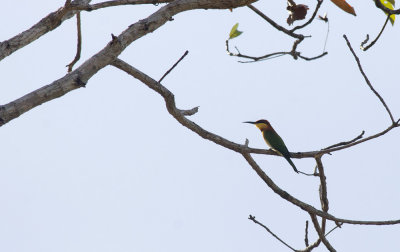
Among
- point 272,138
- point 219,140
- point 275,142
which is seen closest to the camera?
point 219,140

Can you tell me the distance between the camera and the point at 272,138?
826cm

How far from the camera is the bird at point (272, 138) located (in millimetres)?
7491

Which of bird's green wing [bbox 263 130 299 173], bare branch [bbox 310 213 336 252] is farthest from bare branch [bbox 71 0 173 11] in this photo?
bird's green wing [bbox 263 130 299 173]

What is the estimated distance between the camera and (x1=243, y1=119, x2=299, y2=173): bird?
749cm

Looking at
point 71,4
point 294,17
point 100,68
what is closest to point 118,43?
point 100,68

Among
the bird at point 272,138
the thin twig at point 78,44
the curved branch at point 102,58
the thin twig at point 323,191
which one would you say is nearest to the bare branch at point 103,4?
the thin twig at point 78,44

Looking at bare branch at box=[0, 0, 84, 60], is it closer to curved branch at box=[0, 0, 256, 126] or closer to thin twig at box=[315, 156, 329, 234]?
curved branch at box=[0, 0, 256, 126]

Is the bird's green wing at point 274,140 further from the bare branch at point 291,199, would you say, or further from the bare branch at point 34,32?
the bare branch at point 34,32

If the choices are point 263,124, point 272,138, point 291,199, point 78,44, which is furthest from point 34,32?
point 263,124

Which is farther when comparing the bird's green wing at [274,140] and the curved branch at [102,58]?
Result: the bird's green wing at [274,140]

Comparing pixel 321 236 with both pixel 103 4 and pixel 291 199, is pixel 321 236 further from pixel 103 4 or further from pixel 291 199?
pixel 103 4

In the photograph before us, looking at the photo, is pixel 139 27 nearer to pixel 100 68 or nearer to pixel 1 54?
pixel 100 68

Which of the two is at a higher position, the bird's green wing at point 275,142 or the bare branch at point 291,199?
the bird's green wing at point 275,142

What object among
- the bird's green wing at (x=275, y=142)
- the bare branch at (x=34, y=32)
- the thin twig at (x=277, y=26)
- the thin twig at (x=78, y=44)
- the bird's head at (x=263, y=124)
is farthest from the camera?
the bird's head at (x=263, y=124)
